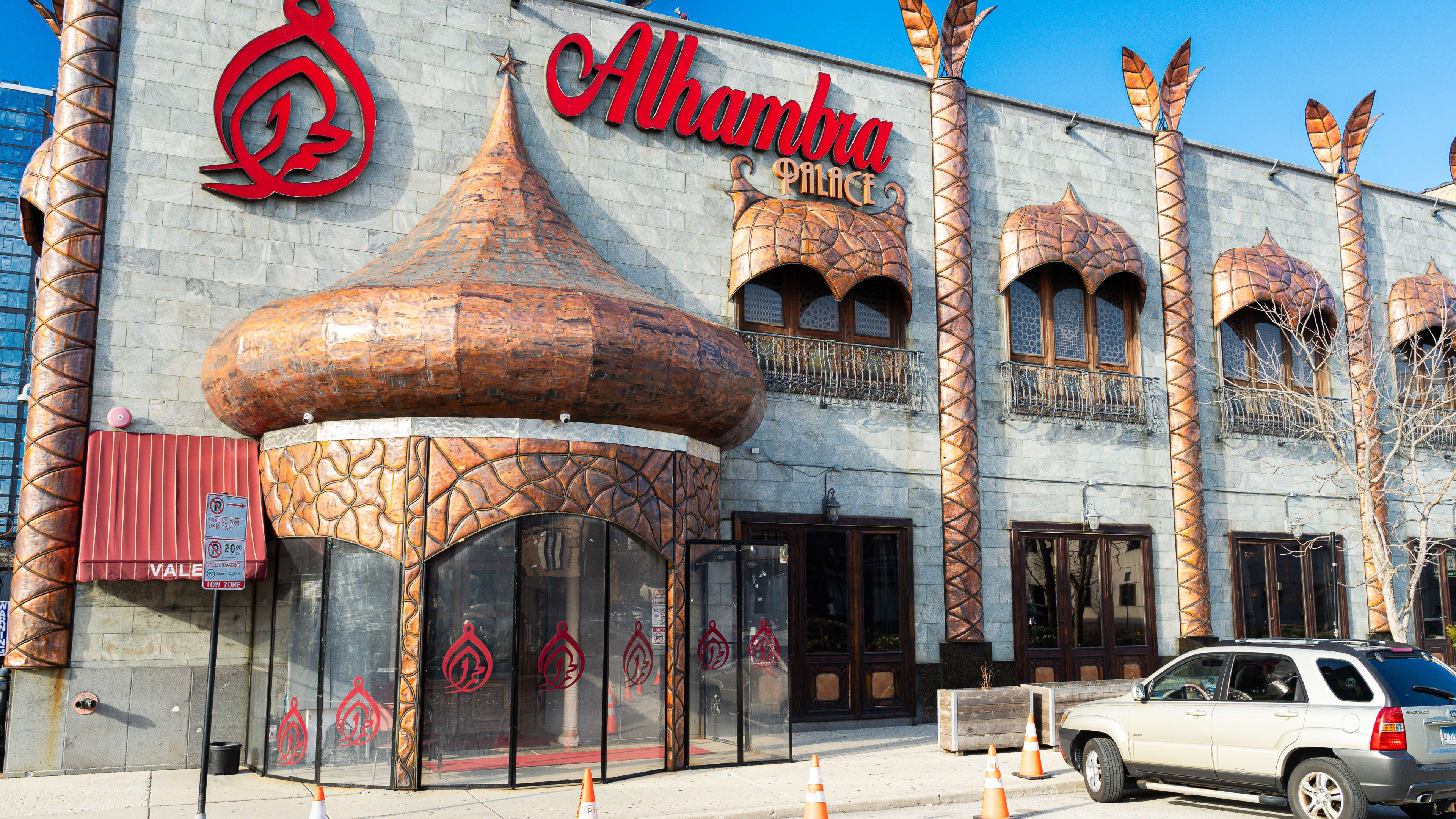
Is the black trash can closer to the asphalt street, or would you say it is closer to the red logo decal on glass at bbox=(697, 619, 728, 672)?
the red logo decal on glass at bbox=(697, 619, 728, 672)

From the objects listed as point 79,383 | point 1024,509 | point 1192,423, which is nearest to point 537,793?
point 79,383

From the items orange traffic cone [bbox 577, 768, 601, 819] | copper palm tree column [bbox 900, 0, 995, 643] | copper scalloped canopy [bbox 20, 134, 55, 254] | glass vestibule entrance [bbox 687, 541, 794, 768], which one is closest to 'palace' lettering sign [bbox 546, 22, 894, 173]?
copper palm tree column [bbox 900, 0, 995, 643]

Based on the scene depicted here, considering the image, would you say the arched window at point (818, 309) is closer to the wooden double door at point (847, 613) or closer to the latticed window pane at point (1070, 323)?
the wooden double door at point (847, 613)

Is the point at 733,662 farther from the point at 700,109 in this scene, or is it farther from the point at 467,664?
the point at 700,109

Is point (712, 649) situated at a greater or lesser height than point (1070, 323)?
lesser

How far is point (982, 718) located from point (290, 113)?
11.9 metres

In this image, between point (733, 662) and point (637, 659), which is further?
point (733, 662)

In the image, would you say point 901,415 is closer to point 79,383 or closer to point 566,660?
point 566,660

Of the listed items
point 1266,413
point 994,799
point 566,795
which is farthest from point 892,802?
point 1266,413

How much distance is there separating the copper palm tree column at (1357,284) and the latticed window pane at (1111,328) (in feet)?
14.8

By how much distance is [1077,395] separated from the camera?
18.6 meters

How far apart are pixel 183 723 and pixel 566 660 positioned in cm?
469

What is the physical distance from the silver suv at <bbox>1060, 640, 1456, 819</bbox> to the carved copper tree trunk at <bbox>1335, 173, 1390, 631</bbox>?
9.55 metres

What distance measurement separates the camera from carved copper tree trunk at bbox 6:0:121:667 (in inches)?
470
